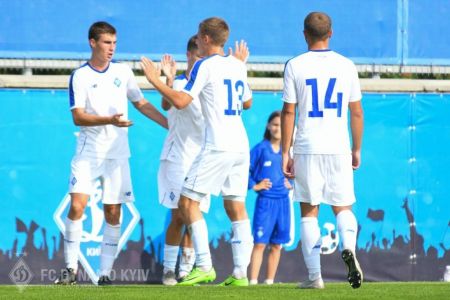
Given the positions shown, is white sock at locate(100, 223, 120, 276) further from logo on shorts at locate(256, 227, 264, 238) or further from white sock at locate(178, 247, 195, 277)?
logo on shorts at locate(256, 227, 264, 238)

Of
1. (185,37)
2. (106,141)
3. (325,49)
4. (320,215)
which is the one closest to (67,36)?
(185,37)

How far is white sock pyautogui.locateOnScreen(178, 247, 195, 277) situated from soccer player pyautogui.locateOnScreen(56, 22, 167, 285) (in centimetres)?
128

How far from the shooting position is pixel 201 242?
34.1ft

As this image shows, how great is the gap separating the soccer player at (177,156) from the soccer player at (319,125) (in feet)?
7.71

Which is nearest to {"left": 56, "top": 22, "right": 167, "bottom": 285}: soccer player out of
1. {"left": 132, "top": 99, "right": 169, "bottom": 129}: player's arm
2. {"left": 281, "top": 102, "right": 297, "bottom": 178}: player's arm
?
{"left": 132, "top": 99, "right": 169, "bottom": 129}: player's arm

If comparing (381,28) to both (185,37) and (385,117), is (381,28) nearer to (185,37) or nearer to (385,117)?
(385,117)

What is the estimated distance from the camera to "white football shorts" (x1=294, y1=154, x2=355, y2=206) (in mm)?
9461

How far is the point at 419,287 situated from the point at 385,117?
4.14 meters

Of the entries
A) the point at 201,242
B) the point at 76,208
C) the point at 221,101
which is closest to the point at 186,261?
the point at 76,208

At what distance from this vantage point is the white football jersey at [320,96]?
945 cm

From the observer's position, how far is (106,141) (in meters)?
11.2

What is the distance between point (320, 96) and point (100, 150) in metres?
2.61

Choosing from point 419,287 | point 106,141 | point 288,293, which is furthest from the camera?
point 106,141

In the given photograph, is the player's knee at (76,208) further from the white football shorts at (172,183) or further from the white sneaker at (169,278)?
the white sneaker at (169,278)
